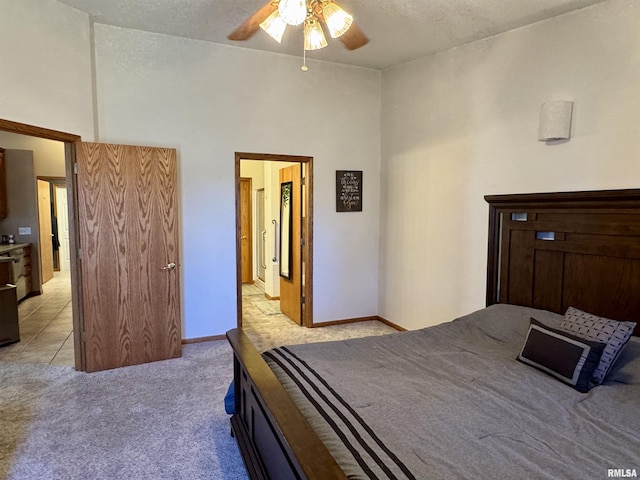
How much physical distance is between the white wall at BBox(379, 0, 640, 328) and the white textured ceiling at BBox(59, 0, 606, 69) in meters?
0.14

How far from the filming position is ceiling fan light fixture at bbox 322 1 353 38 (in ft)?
7.46

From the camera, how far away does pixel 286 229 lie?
210 inches

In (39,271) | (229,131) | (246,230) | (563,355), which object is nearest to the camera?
(563,355)

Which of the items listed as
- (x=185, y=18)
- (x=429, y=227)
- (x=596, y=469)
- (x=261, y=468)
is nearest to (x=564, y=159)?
(x=429, y=227)

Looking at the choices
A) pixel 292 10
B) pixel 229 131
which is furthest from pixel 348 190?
pixel 292 10

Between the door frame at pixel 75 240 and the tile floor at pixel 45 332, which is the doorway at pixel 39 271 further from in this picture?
the door frame at pixel 75 240

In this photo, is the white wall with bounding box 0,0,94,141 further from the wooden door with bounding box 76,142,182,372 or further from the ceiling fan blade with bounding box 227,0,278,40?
the ceiling fan blade with bounding box 227,0,278,40

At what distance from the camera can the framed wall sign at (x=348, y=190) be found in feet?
15.5

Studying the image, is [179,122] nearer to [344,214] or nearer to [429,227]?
[344,214]

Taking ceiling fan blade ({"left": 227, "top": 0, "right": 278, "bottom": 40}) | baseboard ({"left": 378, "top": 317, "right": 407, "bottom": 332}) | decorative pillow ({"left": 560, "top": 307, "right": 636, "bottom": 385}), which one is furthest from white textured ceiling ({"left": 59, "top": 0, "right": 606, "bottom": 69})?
baseboard ({"left": 378, "top": 317, "right": 407, "bottom": 332})

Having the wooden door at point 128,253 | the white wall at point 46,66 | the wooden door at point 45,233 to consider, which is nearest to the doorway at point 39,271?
the wooden door at point 45,233

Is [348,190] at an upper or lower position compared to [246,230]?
upper

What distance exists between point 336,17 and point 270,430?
7.38ft

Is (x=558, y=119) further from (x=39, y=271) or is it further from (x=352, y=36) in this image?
(x=39, y=271)
